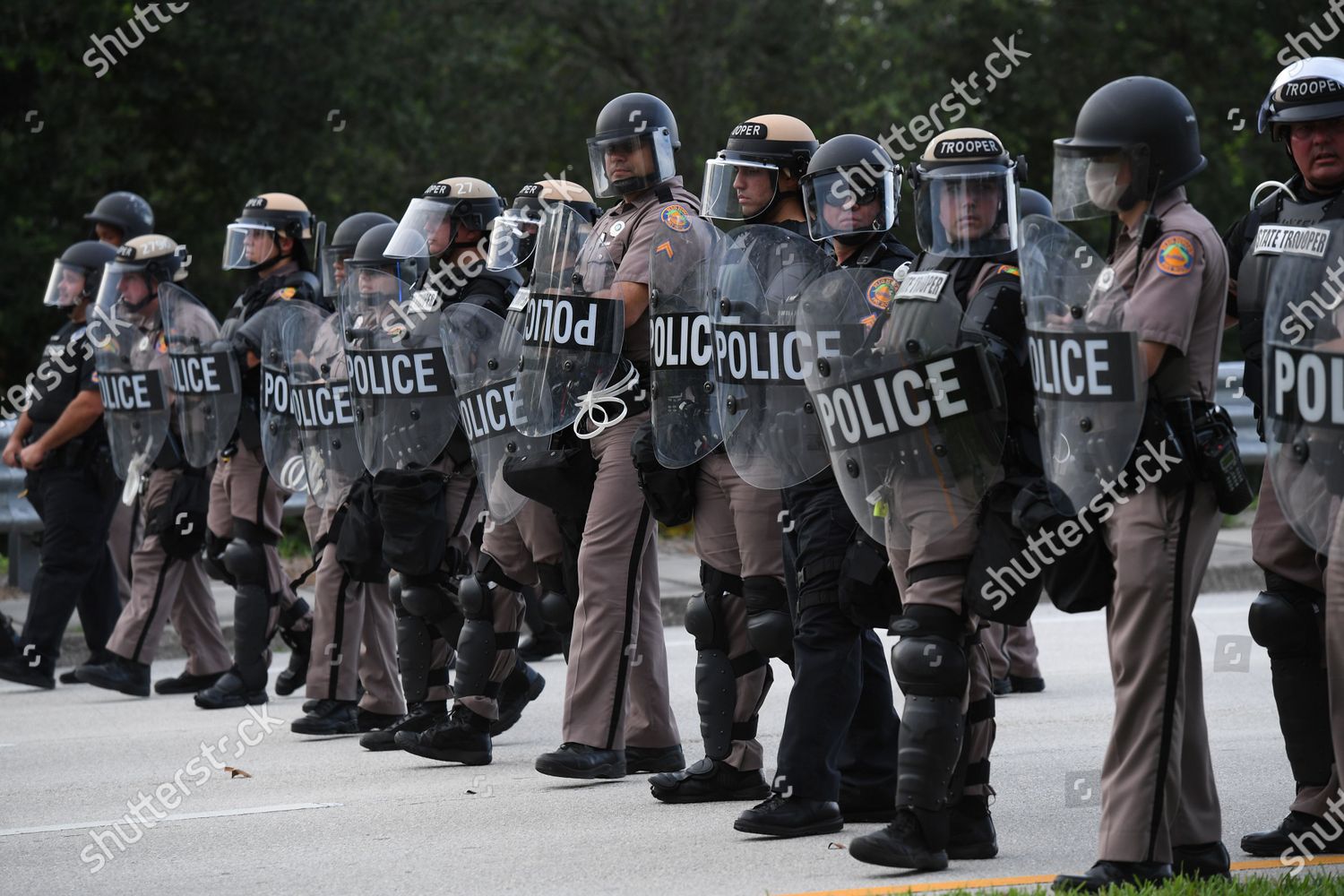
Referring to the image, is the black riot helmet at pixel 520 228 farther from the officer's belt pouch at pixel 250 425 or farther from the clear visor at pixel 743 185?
the officer's belt pouch at pixel 250 425

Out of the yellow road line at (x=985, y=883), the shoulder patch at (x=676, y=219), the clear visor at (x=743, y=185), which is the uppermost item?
the clear visor at (x=743, y=185)

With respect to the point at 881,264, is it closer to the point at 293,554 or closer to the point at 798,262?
the point at 798,262

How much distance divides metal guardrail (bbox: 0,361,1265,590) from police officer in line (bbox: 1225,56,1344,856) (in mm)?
4882

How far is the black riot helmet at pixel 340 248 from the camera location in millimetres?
8672

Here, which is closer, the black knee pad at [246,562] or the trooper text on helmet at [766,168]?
the trooper text on helmet at [766,168]

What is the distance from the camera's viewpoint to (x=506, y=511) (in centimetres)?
712

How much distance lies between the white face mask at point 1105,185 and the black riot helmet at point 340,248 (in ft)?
14.4

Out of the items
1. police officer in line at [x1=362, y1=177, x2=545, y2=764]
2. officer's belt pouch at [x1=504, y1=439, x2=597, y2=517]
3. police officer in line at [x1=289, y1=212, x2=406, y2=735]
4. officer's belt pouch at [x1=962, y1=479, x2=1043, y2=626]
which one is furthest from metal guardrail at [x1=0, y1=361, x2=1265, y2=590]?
officer's belt pouch at [x1=962, y1=479, x2=1043, y2=626]

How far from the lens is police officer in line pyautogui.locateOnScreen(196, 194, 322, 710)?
8867 mm

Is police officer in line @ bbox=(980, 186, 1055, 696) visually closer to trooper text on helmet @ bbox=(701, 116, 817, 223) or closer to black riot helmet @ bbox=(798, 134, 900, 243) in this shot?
trooper text on helmet @ bbox=(701, 116, 817, 223)

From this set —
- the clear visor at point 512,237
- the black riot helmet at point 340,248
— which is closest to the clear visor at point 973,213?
the clear visor at point 512,237

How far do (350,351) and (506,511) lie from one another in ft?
3.45

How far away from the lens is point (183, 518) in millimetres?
9289

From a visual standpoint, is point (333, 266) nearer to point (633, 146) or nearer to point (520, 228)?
point (520, 228)
